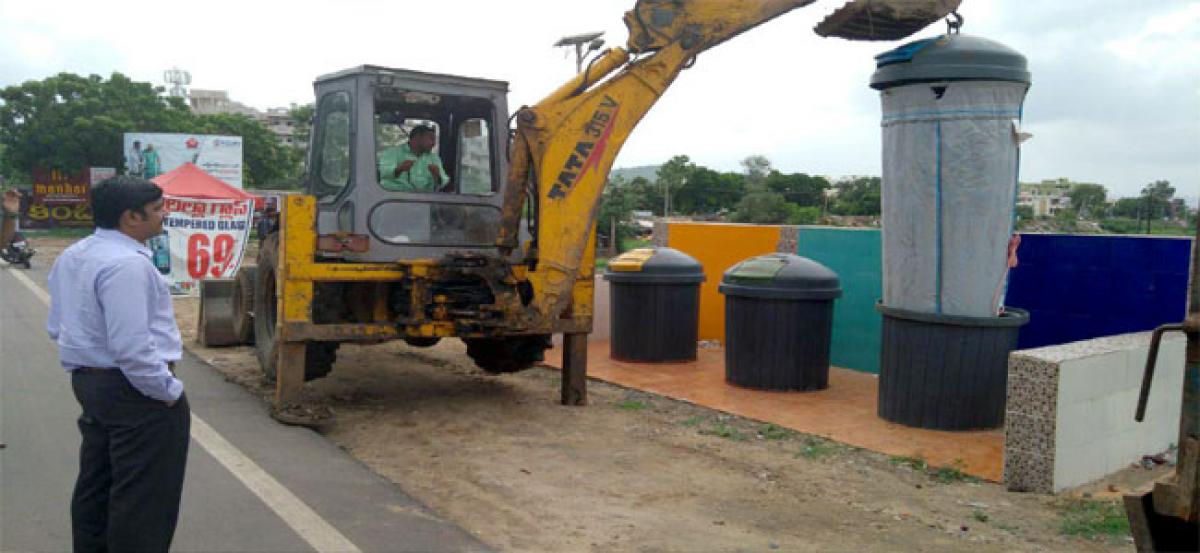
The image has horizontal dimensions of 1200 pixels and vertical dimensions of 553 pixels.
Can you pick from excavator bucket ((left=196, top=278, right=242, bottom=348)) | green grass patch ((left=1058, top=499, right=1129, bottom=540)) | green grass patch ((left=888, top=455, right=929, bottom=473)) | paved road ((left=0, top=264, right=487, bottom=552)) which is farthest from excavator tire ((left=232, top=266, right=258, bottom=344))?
green grass patch ((left=1058, top=499, right=1129, bottom=540))

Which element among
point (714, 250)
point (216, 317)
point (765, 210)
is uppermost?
point (765, 210)

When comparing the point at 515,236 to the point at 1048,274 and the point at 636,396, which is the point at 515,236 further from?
the point at 1048,274

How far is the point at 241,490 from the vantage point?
5.38 m

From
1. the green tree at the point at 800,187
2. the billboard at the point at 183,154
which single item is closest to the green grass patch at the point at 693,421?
the billboard at the point at 183,154

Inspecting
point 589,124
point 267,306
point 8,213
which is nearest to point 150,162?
point 267,306

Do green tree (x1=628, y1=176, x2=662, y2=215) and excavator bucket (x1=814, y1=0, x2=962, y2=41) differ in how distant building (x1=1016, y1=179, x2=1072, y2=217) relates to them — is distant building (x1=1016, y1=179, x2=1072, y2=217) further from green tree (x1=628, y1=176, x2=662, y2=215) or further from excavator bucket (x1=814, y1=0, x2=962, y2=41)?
excavator bucket (x1=814, y1=0, x2=962, y2=41)

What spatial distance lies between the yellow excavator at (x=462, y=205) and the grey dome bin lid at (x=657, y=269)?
2.67 m

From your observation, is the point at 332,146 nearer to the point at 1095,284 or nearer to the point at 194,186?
the point at 1095,284

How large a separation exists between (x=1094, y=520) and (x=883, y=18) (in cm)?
403

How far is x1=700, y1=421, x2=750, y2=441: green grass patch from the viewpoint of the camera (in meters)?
7.45

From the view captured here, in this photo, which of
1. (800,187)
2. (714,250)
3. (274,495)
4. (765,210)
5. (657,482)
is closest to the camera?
(274,495)

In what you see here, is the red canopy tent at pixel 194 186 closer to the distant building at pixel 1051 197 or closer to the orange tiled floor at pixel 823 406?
the orange tiled floor at pixel 823 406

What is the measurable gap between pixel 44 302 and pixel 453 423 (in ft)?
39.1

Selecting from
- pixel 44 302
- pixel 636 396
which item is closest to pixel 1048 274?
pixel 636 396
